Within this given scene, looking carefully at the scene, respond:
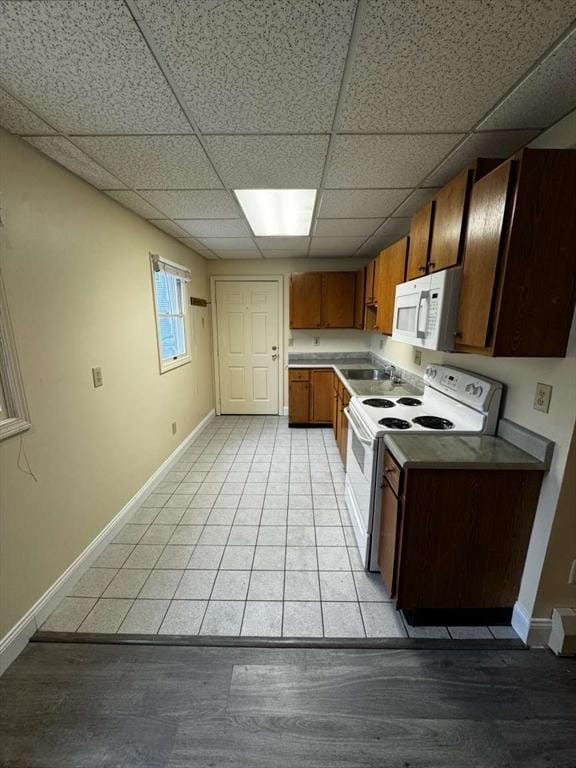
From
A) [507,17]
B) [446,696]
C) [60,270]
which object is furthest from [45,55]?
[446,696]

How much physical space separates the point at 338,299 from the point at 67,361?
3.25 metres

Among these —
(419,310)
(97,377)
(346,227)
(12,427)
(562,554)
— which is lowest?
(562,554)

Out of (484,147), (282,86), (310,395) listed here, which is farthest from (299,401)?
(282,86)

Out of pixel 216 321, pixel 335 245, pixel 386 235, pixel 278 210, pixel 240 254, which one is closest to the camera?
pixel 278 210

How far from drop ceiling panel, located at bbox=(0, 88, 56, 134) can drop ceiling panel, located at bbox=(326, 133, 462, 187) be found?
4.23 ft

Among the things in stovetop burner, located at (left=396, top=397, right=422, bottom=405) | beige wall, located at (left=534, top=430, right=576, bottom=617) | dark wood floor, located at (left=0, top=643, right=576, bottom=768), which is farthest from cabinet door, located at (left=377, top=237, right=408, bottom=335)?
dark wood floor, located at (left=0, top=643, right=576, bottom=768)

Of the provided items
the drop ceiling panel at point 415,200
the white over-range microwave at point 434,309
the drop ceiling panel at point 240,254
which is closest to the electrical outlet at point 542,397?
the white over-range microwave at point 434,309

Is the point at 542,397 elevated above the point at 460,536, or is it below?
above

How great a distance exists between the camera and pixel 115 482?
2.24 meters

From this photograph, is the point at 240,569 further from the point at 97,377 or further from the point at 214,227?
the point at 214,227

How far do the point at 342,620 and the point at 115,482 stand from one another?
5.67 feet

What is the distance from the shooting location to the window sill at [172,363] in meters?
3.03

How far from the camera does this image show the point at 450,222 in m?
1.58

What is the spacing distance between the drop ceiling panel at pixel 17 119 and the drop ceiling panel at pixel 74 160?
0.07 meters
